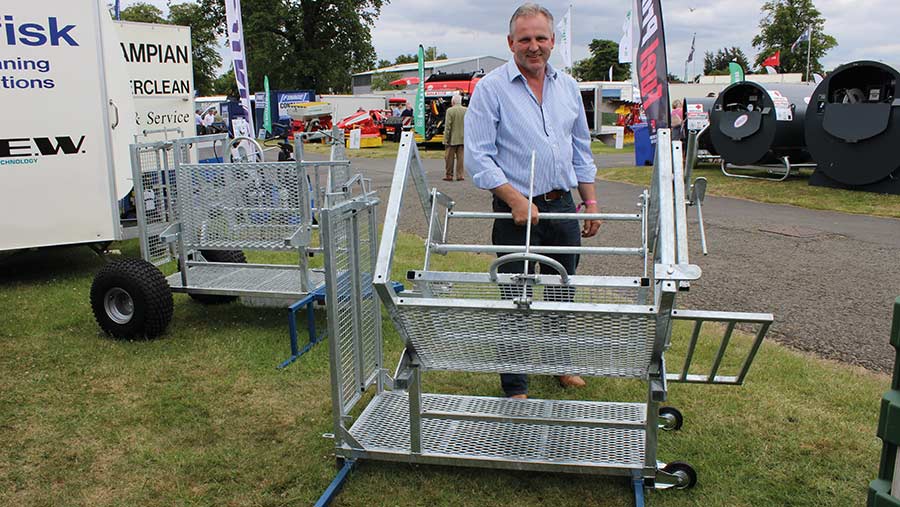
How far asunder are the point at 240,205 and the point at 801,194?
33.5ft

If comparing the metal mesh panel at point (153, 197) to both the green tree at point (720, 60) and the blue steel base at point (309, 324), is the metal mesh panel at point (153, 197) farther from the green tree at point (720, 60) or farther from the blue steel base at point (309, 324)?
the green tree at point (720, 60)

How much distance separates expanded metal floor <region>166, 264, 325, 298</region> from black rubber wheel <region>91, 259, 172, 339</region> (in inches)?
13.0

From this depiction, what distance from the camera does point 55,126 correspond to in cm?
618

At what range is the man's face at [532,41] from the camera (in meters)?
3.25

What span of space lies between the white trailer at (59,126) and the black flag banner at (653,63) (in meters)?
5.45

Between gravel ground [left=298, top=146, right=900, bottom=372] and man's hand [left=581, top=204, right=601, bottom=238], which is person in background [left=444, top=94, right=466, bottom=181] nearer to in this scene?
gravel ground [left=298, top=146, right=900, bottom=372]

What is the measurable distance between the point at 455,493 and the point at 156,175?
383 centimetres

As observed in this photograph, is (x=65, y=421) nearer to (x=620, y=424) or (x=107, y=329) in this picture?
(x=107, y=329)

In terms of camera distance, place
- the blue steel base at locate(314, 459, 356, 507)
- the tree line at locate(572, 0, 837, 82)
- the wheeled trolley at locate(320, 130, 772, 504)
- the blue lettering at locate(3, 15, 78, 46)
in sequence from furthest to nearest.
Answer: the tree line at locate(572, 0, 837, 82)
the blue lettering at locate(3, 15, 78, 46)
the blue steel base at locate(314, 459, 356, 507)
the wheeled trolley at locate(320, 130, 772, 504)

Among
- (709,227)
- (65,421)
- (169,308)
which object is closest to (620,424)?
(65,421)

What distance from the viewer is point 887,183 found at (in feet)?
37.4

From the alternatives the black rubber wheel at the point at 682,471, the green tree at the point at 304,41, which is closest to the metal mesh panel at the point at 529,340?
the black rubber wheel at the point at 682,471

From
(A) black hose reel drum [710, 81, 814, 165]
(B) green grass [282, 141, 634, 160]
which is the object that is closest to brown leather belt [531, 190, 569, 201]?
(A) black hose reel drum [710, 81, 814, 165]

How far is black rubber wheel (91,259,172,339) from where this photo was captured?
484cm
